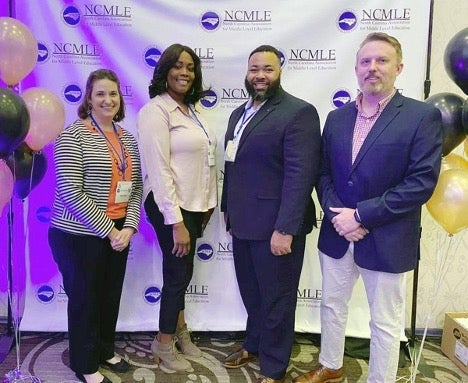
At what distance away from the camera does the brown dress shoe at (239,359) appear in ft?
7.95

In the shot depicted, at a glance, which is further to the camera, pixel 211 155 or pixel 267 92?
pixel 211 155

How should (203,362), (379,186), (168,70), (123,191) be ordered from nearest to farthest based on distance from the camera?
(379,186) → (123,191) → (168,70) → (203,362)

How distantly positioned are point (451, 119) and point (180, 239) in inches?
52.5

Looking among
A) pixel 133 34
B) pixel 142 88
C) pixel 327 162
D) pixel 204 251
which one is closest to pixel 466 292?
pixel 327 162

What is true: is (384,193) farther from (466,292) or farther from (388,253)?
(466,292)

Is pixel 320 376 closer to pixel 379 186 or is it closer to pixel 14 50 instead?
pixel 379 186

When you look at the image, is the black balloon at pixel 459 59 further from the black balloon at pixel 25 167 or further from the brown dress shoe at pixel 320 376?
the black balloon at pixel 25 167

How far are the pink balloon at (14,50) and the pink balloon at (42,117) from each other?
113 mm

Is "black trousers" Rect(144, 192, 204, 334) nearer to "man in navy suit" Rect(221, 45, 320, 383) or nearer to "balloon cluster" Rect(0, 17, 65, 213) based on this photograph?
"man in navy suit" Rect(221, 45, 320, 383)

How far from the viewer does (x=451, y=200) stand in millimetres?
1888

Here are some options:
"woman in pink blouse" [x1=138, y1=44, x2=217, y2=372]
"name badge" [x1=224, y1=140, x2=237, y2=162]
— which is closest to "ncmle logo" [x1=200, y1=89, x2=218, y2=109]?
"woman in pink blouse" [x1=138, y1=44, x2=217, y2=372]

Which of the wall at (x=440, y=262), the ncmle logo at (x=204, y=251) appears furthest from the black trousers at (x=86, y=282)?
the wall at (x=440, y=262)

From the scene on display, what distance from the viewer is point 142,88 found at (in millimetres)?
2674

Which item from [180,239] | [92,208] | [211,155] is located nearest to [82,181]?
[92,208]
